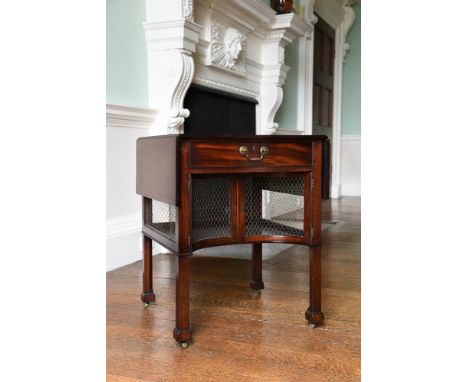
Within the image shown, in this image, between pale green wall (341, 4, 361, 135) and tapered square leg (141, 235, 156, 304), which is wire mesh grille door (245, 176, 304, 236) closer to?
tapered square leg (141, 235, 156, 304)

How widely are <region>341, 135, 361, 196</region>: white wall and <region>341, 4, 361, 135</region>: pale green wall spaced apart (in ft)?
0.41

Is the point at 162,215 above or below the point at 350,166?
below

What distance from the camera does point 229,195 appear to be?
1775mm

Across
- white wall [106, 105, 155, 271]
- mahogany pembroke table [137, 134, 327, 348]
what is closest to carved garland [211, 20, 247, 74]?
white wall [106, 105, 155, 271]

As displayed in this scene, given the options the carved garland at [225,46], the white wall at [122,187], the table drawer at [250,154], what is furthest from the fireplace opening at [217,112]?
the table drawer at [250,154]

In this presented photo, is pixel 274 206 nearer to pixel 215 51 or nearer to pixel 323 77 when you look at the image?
pixel 215 51

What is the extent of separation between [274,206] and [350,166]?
17.6 ft

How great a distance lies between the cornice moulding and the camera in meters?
2.49

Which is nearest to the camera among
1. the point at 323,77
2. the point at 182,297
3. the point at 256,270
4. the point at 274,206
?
the point at 182,297

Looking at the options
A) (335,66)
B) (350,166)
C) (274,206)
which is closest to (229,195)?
(274,206)
